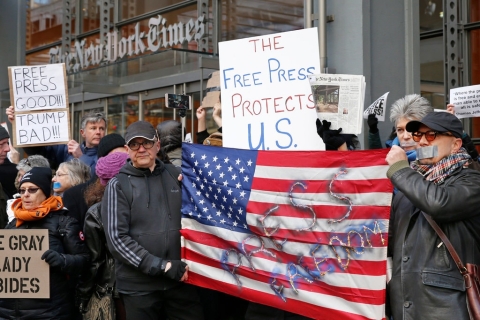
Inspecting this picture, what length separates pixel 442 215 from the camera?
377 centimetres

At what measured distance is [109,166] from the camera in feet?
18.8

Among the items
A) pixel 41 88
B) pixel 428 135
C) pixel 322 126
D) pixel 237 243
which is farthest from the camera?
pixel 41 88

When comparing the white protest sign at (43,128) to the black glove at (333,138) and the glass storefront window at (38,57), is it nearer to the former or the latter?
the black glove at (333,138)

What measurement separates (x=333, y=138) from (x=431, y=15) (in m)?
4.14

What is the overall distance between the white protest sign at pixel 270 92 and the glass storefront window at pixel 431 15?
11.2 ft

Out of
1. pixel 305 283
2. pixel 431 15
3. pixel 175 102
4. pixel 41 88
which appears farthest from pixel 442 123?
pixel 41 88

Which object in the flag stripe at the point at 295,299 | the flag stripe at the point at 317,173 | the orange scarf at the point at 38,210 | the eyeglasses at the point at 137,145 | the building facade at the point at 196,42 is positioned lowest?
the flag stripe at the point at 295,299

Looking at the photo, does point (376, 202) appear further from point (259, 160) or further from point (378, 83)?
point (378, 83)

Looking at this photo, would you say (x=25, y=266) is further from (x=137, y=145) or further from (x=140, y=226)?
(x=137, y=145)

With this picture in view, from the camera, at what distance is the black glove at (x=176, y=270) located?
4906 mm

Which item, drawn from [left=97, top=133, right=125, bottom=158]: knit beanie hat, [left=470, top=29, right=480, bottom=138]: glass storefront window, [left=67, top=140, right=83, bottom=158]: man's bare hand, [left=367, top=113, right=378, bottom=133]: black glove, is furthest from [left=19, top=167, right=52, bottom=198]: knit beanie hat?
[left=470, top=29, right=480, bottom=138]: glass storefront window

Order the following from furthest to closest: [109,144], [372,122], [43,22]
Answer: [43,22]
[109,144]
[372,122]

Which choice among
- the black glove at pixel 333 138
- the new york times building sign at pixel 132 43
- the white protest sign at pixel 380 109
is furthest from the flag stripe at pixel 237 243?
the new york times building sign at pixel 132 43

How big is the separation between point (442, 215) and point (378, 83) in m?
3.88
